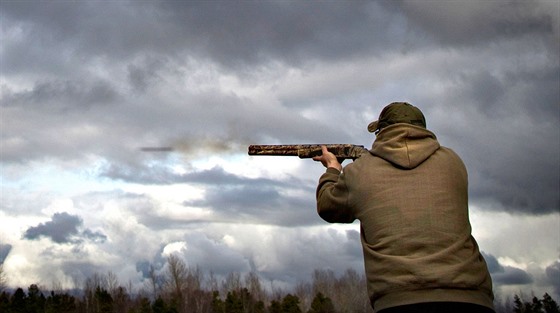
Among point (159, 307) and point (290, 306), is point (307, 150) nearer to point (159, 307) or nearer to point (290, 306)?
point (159, 307)

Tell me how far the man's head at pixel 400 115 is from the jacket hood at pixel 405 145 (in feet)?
0.25

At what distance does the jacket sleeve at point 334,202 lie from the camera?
19.0 ft

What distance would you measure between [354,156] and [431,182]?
1606 mm

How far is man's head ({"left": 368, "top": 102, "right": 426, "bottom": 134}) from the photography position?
5812 mm

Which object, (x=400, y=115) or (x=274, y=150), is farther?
(x=274, y=150)

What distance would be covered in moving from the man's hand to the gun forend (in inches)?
2.4

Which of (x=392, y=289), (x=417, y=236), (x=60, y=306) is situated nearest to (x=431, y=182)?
(x=417, y=236)

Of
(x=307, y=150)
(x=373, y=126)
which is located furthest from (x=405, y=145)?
(x=307, y=150)

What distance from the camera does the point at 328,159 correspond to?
6.96 metres

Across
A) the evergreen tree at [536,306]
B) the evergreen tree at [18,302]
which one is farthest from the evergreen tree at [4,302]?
the evergreen tree at [536,306]

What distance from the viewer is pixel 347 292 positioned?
10700 centimetres

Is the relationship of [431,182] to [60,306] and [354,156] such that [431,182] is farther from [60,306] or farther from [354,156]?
[60,306]

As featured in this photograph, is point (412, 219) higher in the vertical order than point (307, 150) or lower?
lower

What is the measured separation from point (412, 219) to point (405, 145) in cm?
65
